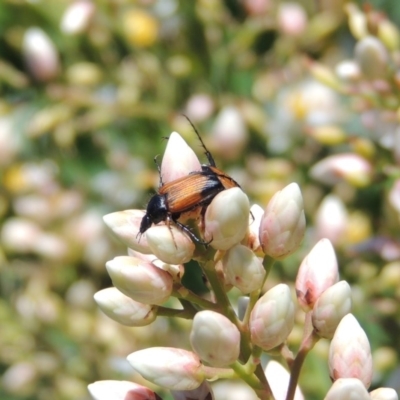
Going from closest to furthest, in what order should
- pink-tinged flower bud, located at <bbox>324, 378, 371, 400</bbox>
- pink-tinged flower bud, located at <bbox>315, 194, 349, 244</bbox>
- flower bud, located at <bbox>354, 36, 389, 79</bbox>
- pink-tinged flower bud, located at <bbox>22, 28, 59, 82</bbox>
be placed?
pink-tinged flower bud, located at <bbox>324, 378, 371, 400</bbox> → flower bud, located at <bbox>354, 36, 389, 79</bbox> → pink-tinged flower bud, located at <bbox>315, 194, 349, 244</bbox> → pink-tinged flower bud, located at <bbox>22, 28, 59, 82</bbox>

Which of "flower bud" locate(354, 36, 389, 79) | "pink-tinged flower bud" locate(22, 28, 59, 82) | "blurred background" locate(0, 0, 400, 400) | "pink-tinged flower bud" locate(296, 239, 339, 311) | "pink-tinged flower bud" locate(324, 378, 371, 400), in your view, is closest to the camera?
"pink-tinged flower bud" locate(324, 378, 371, 400)

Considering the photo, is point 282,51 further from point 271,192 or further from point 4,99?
point 4,99

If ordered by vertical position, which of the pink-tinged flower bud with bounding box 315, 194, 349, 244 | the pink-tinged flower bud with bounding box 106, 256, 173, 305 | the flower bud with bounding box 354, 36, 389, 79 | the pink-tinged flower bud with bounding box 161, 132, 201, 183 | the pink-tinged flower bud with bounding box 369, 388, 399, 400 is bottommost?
the pink-tinged flower bud with bounding box 369, 388, 399, 400

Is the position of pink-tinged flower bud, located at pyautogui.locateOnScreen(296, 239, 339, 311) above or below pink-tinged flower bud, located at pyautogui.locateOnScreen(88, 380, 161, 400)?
above

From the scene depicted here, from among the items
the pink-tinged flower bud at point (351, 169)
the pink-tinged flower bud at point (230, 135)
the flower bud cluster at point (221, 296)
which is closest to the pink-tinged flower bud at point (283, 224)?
the flower bud cluster at point (221, 296)

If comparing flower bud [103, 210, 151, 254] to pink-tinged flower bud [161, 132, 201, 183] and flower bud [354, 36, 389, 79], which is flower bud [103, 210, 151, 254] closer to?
pink-tinged flower bud [161, 132, 201, 183]

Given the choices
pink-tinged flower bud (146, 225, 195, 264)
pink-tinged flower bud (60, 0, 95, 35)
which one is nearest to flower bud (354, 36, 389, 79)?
pink-tinged flower bud (146, 225, 195, 264)

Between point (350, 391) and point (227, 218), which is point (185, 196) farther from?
point (350, 391)
